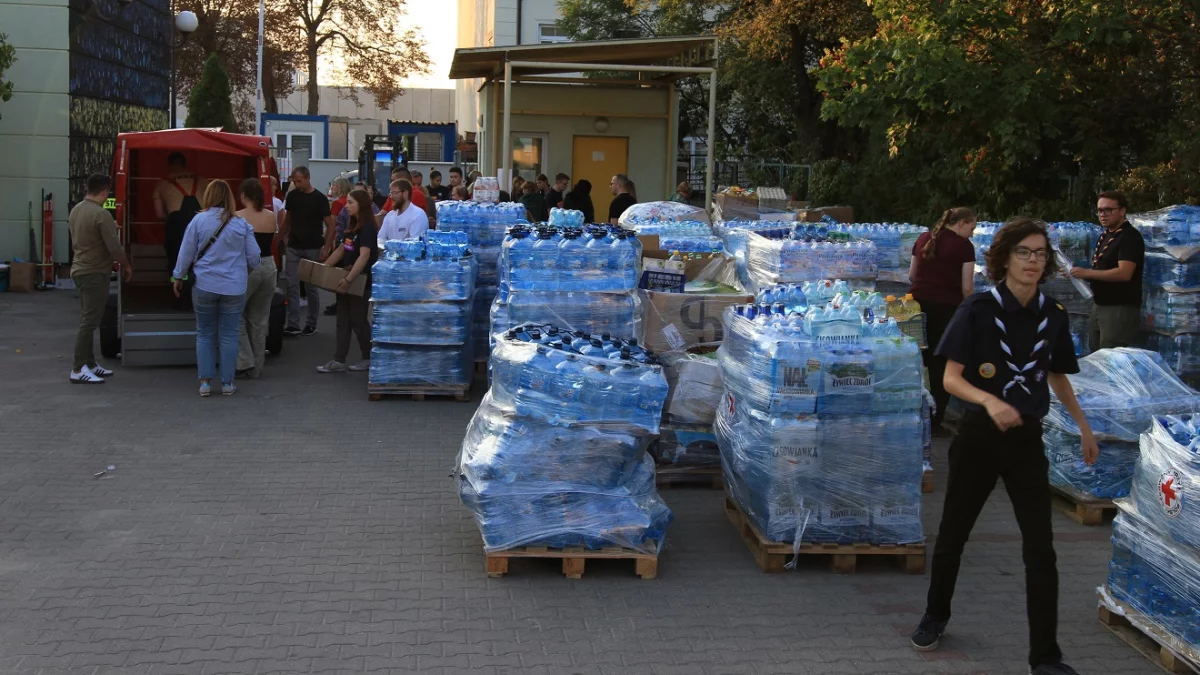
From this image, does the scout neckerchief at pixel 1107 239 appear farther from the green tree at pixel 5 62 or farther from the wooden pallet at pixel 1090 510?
the green tree at pixel 5 62

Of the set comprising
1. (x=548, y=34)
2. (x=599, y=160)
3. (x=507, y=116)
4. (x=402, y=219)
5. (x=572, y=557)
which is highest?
(x=548, y=34)

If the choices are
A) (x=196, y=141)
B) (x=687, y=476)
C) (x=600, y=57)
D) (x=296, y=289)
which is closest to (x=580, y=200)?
(x=600, y=57)

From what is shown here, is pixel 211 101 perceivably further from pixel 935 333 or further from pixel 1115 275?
pixel 1115 275

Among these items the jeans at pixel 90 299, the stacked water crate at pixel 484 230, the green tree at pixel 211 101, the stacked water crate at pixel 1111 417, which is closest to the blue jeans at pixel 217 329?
the jeans at pixel 90 299

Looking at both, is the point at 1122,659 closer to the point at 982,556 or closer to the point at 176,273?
the point at 982,556

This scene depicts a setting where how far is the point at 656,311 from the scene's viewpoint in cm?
931

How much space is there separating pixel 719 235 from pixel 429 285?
3.82 meters

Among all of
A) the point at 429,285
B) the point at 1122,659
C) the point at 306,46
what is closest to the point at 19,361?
the point at 429,285

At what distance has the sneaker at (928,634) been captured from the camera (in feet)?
18.1

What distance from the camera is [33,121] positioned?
65.4ft

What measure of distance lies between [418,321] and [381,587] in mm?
5030

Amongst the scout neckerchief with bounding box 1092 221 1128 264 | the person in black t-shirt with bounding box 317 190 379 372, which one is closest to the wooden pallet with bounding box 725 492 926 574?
the scout neckerchief with bounding box 1092 221 1128 264

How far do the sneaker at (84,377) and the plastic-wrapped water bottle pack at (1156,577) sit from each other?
9.07m

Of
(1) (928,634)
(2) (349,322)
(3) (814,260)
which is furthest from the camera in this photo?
(2) (349,322)
